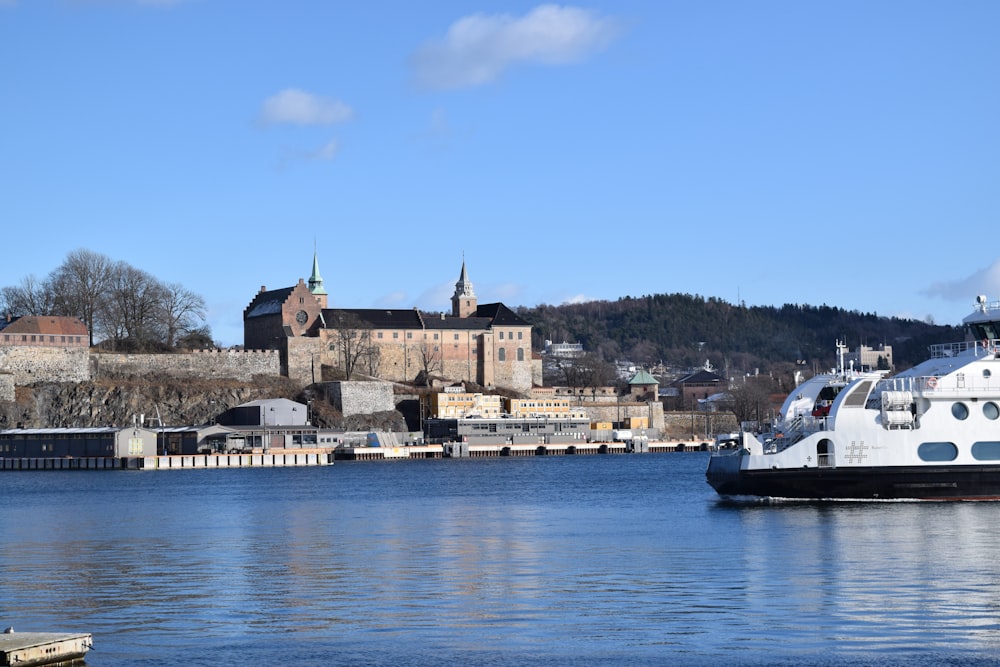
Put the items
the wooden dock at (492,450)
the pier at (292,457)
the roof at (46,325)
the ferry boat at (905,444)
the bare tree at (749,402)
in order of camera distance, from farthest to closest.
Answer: the bare tree at (749,402), the wooden dock at (492,450), the roof at (46,325), the pier at (292,457), the ferry boat at (905,444)

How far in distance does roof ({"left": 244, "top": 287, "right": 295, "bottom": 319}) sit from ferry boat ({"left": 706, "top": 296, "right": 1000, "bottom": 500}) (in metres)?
84.5

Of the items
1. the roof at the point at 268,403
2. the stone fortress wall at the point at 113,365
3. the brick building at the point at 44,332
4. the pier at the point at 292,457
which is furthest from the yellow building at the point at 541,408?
the brick building at the point at 44,332

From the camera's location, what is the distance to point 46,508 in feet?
171

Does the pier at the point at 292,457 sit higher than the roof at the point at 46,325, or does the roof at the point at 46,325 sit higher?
the roof at the point at 46,325

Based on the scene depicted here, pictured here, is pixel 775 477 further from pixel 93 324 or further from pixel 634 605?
pixel 93 324

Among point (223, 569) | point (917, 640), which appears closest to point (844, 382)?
point (223, 569)

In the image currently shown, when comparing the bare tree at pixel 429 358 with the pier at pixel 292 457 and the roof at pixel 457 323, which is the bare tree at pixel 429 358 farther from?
the pier at pixel 292 457

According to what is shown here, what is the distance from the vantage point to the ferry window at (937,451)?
40656 mm

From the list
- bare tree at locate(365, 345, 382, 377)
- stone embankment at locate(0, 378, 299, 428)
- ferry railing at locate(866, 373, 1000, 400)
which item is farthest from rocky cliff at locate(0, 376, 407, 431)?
ferry railing at locate(866, 373, 1000, 400)

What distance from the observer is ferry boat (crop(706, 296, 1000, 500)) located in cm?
4044

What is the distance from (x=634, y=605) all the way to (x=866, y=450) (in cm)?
1859

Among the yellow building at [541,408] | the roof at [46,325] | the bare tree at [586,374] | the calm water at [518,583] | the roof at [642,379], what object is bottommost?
the calm water at [518,583]

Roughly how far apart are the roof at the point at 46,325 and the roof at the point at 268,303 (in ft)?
60.8

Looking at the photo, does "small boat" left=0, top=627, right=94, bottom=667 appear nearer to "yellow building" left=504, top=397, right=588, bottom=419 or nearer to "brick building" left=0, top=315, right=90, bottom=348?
"brick building" left=0, top=315, right=90, bottom=348
